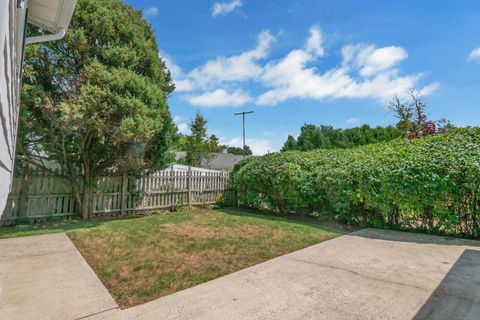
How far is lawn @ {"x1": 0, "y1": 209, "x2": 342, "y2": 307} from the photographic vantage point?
10.9 ft

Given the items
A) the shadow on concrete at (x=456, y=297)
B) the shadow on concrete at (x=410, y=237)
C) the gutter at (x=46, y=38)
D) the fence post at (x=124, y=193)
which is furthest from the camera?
the fence post at (x=124, y=193)

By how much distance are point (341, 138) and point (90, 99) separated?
28.5m

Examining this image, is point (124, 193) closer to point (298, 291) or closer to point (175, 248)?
point (175, 248)

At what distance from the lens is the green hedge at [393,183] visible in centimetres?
543

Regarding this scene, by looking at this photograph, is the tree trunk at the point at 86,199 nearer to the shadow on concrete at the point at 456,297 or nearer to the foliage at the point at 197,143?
the shadow on concrete at the point at 456,297

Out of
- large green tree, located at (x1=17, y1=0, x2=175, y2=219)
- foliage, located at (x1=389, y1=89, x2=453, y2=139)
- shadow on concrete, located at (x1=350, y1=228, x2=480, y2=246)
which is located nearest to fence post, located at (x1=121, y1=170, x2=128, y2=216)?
large green tree, located at (x1=17, y1=0, x2=175, y2=219)

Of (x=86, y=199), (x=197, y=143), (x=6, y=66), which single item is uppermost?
(x=197, y=143)

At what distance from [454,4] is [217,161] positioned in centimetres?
3070

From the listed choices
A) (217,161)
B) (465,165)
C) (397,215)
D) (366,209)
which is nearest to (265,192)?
(366,209)

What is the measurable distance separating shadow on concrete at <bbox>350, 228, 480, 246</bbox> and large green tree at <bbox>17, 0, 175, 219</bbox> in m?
5.89

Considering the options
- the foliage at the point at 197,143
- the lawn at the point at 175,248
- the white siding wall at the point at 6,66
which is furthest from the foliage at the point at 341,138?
the white siding wall at the point at 6,66

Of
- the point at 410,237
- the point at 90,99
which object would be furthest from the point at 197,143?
the point at 410,237

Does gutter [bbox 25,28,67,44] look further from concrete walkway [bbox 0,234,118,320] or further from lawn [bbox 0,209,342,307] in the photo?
lawn [bbox 0,209,342,307]

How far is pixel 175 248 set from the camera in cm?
475
